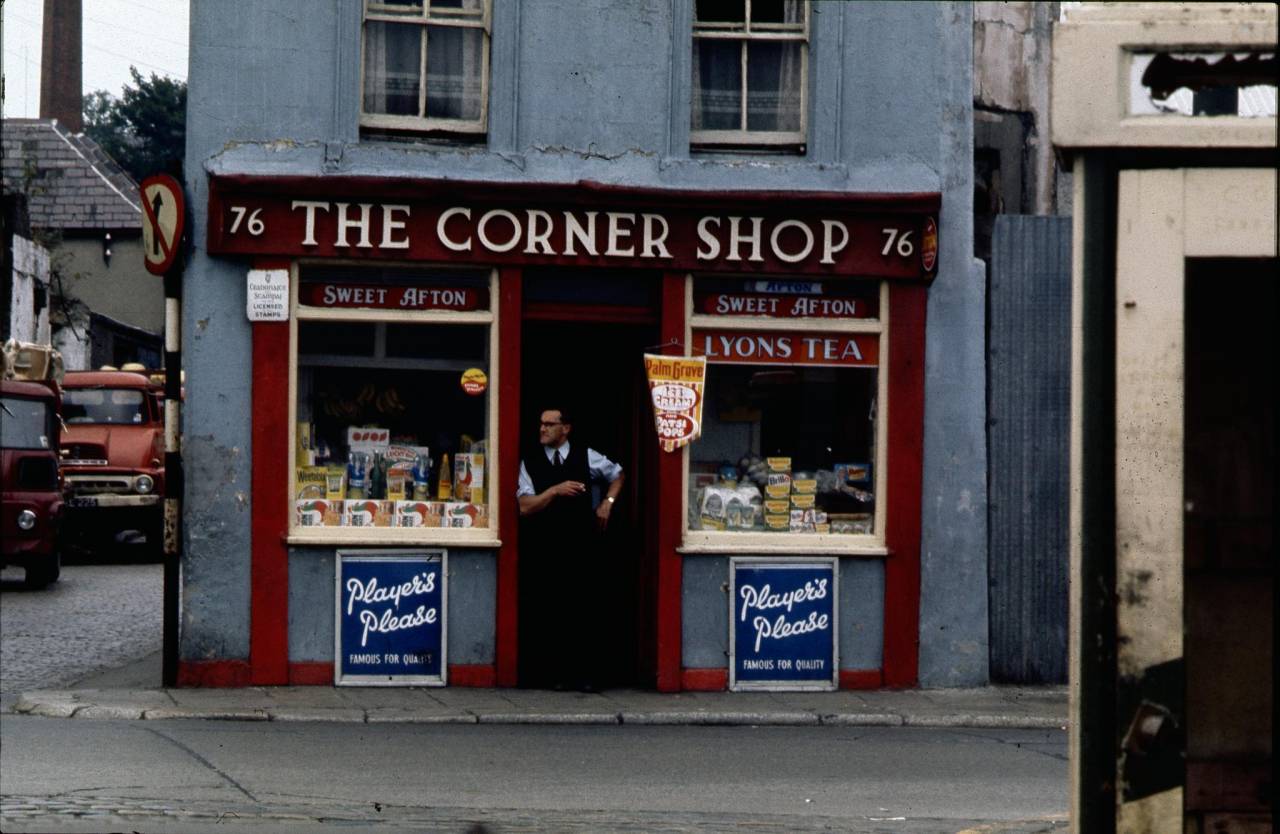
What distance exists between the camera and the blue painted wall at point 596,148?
44.0 ft

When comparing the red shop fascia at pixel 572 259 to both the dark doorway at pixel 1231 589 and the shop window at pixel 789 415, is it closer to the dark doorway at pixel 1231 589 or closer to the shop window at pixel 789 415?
the shop window at pixel 789 415

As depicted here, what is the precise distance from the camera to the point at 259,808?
8.12 metres

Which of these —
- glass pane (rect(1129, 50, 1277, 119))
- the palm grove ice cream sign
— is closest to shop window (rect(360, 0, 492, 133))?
the palm grove ice cream sign

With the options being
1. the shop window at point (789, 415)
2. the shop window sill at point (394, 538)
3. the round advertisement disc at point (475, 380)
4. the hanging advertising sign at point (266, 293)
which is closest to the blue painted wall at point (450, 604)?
the shop window sill at point (394, 538)

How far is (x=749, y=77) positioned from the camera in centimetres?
1420

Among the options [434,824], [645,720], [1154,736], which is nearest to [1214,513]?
[1154,736]

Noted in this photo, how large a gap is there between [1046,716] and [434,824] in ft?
19.9

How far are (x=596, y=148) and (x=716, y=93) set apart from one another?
1082 mm

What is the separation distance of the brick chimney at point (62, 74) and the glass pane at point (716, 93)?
3852 centimetres

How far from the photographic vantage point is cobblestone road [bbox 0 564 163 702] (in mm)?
14203

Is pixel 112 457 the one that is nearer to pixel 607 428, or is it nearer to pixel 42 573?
pixel 42 573

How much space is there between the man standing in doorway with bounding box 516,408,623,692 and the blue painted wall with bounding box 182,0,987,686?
6.66 feet

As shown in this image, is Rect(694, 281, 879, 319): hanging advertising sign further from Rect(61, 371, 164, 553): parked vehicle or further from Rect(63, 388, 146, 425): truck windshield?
Rect(63, 388, 146, 425): truck windshield

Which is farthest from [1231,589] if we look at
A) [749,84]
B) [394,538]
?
[749,84]
